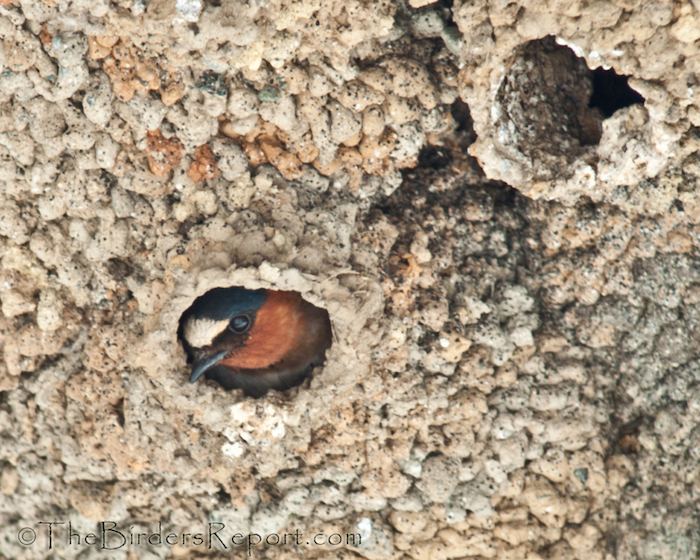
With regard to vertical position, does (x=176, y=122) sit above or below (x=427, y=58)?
below

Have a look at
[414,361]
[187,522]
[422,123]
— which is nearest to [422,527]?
[414,361]

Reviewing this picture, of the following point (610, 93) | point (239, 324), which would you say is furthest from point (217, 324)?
point (610, 93)

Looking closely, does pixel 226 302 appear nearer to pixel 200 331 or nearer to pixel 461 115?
pixel 200 331

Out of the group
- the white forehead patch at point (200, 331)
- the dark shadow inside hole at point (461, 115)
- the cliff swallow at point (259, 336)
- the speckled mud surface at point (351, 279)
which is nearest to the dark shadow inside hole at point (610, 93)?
the speckled mud surface at point (351, 279)

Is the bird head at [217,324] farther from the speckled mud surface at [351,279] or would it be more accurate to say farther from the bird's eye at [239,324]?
the speckled mud surface at [351,279]

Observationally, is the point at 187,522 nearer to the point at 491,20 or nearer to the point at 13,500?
the point at 13,500

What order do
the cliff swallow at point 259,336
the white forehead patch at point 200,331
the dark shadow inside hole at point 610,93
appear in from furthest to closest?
the cliff swallow at point 259,336 < the white forehead patch at point 200,331 < the dark shadow inside hole at point 610,93
